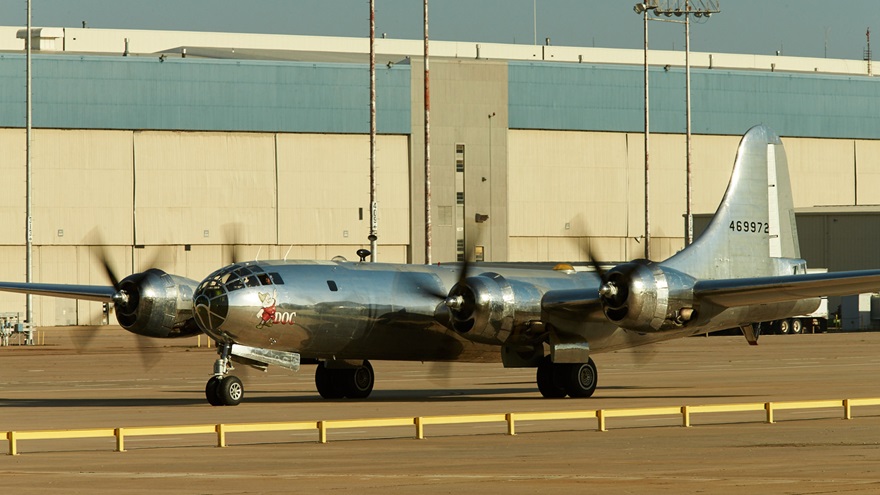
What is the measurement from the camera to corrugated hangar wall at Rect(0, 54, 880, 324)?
294 ft

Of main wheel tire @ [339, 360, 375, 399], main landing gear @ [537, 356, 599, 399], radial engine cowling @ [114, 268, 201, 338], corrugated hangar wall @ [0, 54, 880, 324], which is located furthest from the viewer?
corrugated hangar wall @ [0, 54, 880, 324]

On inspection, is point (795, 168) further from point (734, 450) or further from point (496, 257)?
point (734, 450)

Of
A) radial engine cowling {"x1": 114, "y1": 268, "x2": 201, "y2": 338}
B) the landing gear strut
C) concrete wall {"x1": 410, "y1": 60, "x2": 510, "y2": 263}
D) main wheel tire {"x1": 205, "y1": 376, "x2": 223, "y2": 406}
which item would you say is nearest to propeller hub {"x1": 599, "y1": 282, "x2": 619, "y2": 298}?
the landing gear strut

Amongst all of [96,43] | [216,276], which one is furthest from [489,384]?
→ [96,43]

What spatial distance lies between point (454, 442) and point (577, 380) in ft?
40.0

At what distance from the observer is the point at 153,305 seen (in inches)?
1309

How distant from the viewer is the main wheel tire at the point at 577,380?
113 ft

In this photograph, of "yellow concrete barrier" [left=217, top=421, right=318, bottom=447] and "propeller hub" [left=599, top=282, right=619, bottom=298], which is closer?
"yellow concrete barrier" [left=217, top=421, right=318, bottom=447]

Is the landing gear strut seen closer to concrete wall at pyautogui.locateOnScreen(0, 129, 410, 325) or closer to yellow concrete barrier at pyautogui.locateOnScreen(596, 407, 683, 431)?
yellow concrete barrier at pyautogui.locateOnScreen(596, 407, 683, 431)

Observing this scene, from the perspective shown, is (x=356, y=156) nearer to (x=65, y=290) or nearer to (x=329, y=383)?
(x=65, y=290)

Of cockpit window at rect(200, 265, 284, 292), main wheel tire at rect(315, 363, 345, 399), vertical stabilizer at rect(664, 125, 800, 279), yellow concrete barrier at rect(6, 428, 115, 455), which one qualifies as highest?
vertical stabilizer at rect(664, 125, 800, 279)

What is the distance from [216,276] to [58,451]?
1020cm

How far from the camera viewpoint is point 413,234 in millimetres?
97500

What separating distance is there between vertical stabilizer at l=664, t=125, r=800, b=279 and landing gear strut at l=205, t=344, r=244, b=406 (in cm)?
1275
